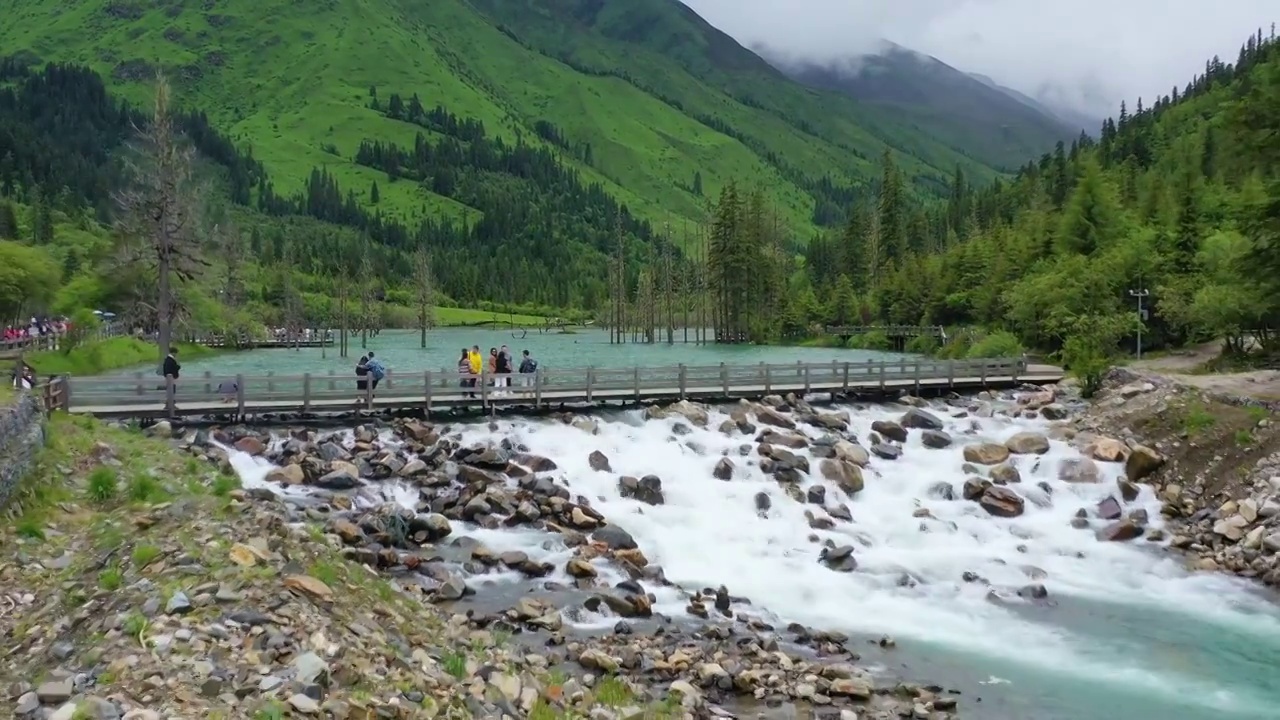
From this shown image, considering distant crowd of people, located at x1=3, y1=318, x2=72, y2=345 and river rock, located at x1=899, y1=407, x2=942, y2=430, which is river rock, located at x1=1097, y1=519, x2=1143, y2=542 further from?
distant crowd of people, located at x1=3, y1=318, x2=72, y2=345

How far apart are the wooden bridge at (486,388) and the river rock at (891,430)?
20.9 feet

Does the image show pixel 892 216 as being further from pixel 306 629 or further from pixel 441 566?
pixel 306 629

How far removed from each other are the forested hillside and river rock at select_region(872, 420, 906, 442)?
14.3m

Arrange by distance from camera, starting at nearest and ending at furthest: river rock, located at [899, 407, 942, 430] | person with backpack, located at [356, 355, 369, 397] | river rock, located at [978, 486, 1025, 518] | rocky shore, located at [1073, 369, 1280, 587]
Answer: rocky shore, located at [1073, 369, 1280, 587] → river rock, located at [978, 486, 1025, 518] → person with backpack, located at [356, 355, 369, 397] → river rock, located at [899, 407, 942, 430]

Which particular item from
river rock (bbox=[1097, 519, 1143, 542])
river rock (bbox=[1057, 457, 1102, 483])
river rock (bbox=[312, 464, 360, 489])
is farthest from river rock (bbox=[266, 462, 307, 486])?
river rock (bbox=[1057, 457, 1102, 483])

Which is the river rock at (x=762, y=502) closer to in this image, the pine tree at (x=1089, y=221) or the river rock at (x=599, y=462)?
the river rock at (x=599, y=462)

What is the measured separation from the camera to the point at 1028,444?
109 feet

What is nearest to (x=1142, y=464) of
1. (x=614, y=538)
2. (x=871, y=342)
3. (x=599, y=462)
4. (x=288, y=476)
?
(x=599, y=462)

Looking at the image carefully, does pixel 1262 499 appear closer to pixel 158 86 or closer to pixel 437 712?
pixel 437 712

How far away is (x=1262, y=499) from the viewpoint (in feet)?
83.5

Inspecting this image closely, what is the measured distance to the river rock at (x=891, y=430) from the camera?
3519 cm

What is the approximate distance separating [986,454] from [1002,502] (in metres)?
4.48

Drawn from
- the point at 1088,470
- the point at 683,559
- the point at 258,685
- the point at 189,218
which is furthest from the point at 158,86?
the point at 1088,470

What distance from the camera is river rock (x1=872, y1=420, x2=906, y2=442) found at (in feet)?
115
